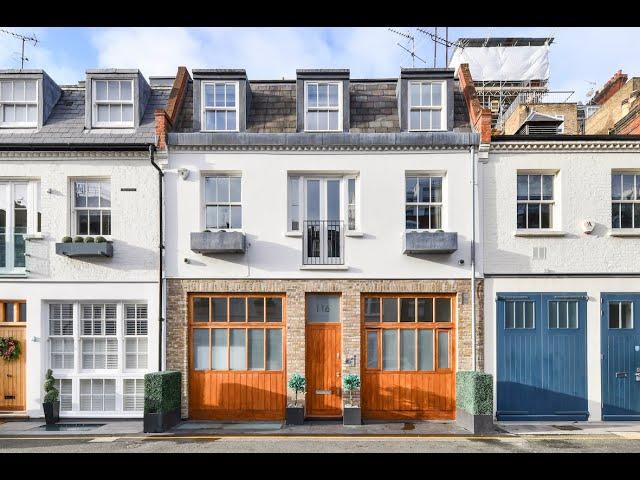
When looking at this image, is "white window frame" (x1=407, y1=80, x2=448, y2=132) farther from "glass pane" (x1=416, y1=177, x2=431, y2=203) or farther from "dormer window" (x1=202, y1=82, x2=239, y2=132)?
"dormer window" (x1=202, y1=82, x2=239, y2=132)

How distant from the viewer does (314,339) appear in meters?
13.1

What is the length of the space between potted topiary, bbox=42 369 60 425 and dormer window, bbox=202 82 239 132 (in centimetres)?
722

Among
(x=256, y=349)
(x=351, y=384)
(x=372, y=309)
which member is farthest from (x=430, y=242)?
(x=256, y=349)

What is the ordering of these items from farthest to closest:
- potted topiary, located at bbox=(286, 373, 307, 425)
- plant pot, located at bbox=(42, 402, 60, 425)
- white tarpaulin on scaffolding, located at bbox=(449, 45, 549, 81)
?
white tarpaulin on scaffolding, located at bbox=(449, 45, 549, 81)
plant pot, located at bbox=(42, 402, 60, 425)
potted topiary, located at bbox=(286, 373, 307, 425)

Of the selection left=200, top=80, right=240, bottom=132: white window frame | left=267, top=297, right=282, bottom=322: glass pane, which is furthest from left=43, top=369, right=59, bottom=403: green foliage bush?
left=200, top=80, right=240, bottom=132: white window frame

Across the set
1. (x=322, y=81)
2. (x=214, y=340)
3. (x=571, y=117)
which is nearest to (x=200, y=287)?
(x=214, y=340)

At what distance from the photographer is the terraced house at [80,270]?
43.0 feet

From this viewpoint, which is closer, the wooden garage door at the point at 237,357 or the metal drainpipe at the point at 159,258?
the metal drainpipe at the point at 159,258

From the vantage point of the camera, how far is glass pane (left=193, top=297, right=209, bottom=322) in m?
13.2

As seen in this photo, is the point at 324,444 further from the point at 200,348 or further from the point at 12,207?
the point at 12,207

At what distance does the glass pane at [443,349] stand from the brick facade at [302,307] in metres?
0.31

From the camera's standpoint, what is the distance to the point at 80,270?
13.2 meters

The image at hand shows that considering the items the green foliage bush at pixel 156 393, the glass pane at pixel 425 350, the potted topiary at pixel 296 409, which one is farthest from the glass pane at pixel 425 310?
the green foliage bush at pixel 156 393

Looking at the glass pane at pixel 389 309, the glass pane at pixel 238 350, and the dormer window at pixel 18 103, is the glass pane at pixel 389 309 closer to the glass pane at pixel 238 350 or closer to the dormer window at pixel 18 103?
the glass pane at pixel 238 350
